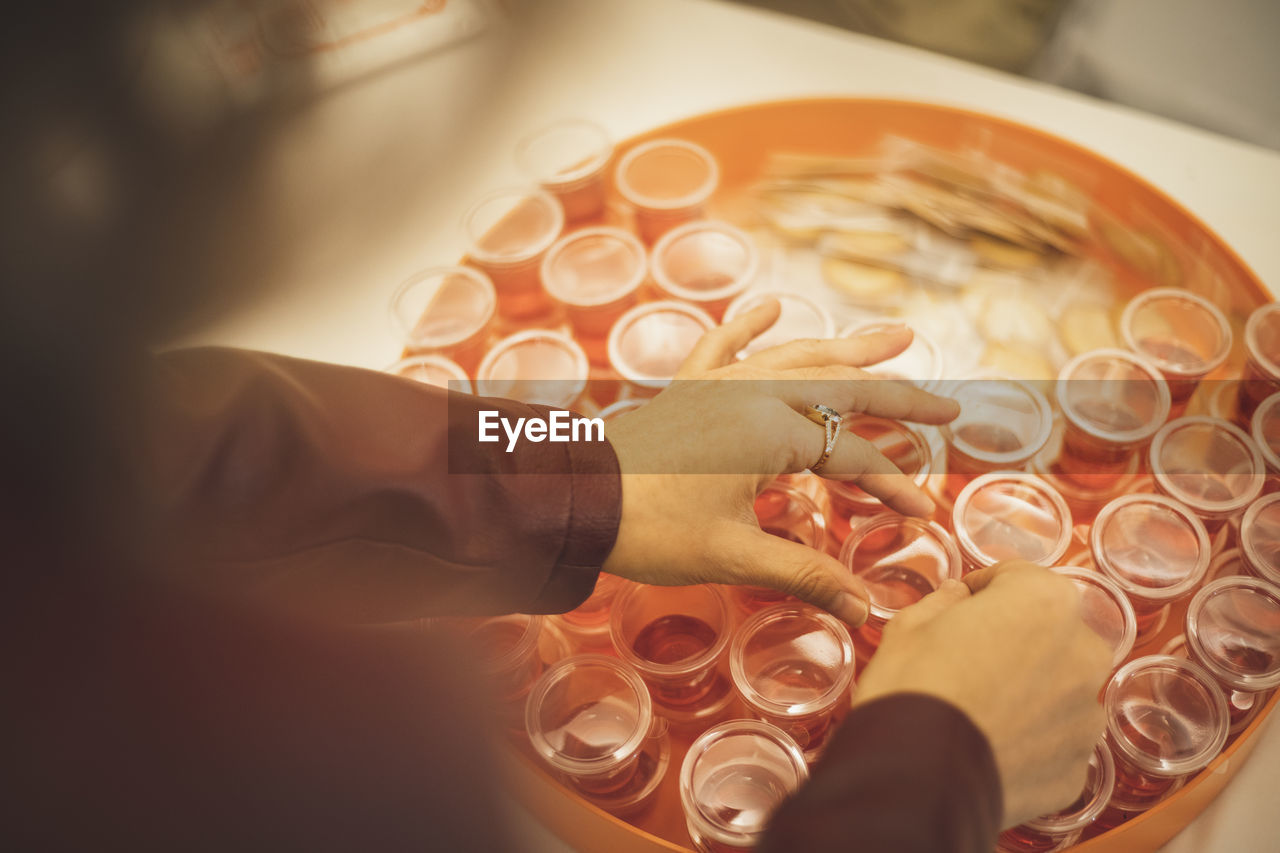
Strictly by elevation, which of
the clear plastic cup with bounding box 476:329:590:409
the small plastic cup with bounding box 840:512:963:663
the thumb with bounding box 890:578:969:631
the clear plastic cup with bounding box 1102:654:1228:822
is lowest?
the clear plastic cup with bounding box 1102:654:1228:822

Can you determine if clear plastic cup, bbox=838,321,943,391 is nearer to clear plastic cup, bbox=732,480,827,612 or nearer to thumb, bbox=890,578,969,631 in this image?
clear plastic cup, bbox=732,480,827,612

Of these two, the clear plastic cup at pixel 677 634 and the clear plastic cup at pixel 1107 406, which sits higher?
the clear plastic cup at pixel 1107 406

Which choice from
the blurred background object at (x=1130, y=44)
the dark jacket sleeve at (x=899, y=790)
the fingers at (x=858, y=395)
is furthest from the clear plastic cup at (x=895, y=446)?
the blurred background object at (x=1130, y=44)

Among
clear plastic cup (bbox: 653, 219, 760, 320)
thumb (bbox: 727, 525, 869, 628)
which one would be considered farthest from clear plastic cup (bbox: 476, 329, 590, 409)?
thumb (bbox: 727, 525, 869, 628)

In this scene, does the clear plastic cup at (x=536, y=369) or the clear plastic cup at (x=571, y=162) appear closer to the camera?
the clear plastic cup at (x=536, y=369)

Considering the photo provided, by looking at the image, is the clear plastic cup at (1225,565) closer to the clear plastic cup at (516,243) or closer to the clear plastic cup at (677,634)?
the clear plastic cup at (677,634)

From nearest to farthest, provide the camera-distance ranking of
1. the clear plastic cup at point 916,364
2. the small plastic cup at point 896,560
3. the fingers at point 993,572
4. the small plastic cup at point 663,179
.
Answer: the fingers at point 993,572, the small plastic cup at point 896,560, the clear plastic cup at point 916,364, the small plastic cup at point 663,179

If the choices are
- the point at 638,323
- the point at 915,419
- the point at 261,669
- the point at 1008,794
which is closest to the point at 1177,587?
the point at 915,419

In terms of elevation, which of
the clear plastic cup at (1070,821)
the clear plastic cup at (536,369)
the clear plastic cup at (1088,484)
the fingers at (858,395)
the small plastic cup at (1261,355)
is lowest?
the clear plastic cup at (1070,821)

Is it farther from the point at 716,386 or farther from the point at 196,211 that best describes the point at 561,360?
the point at 196,211
